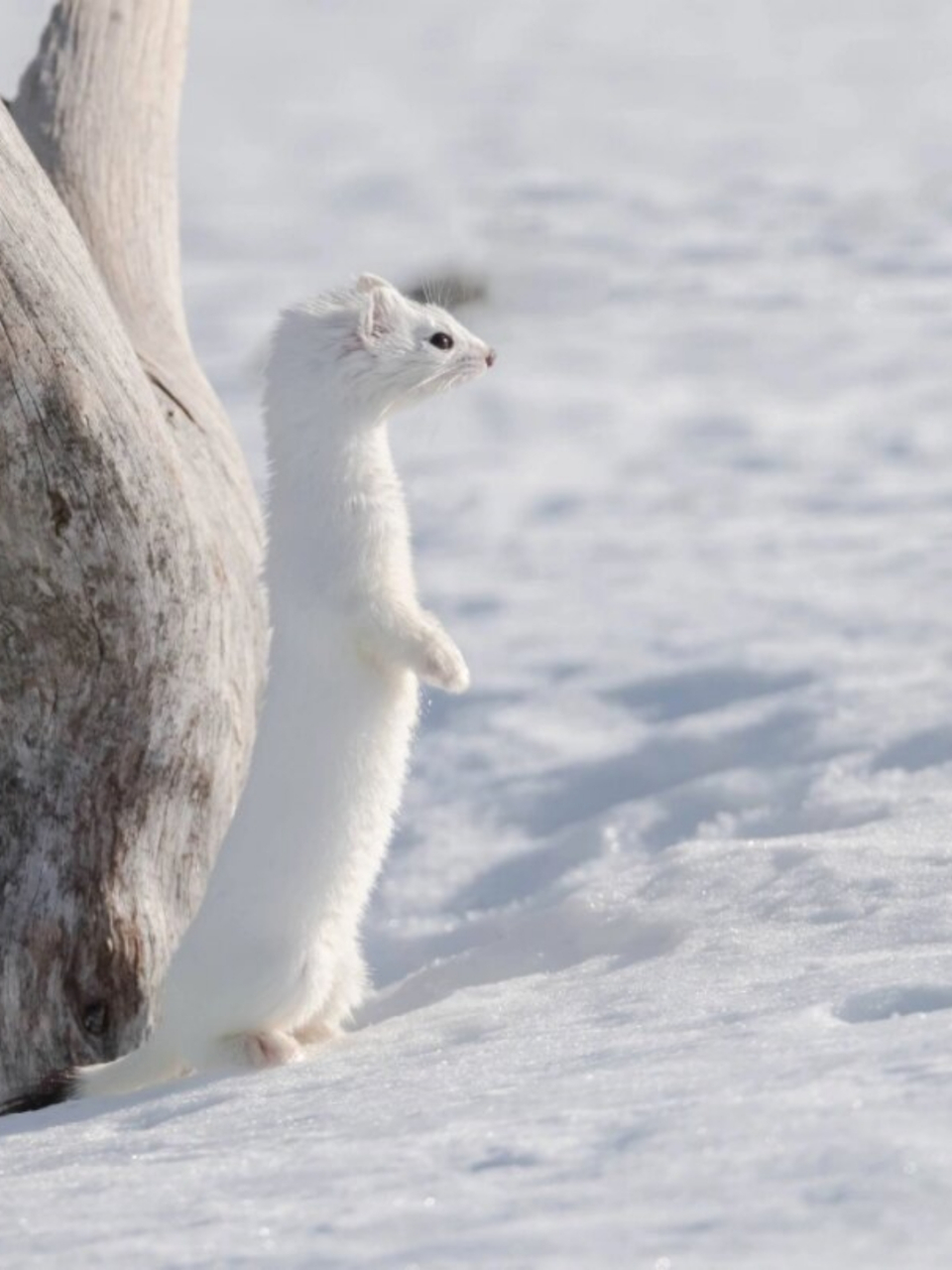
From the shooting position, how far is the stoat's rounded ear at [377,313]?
3.15 meters

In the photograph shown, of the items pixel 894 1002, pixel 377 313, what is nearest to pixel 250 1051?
pixel 894 1002

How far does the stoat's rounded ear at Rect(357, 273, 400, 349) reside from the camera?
3146 millimetres

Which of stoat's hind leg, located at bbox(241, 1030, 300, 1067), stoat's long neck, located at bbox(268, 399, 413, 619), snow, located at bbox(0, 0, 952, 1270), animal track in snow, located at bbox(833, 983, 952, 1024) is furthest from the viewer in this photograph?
stoat's long neck, located at bbox(268, 399, 413, 619)

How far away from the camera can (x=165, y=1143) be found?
237 centimetres

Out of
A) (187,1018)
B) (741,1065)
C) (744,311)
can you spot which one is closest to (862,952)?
(741,1065)

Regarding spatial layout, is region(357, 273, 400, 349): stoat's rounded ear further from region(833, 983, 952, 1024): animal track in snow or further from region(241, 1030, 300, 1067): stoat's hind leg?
region(833, 983, 952, 1024): animal track in snow

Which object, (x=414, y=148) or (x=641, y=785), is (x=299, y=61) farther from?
(x=641, y=785)

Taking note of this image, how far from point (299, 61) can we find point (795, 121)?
10.0ft

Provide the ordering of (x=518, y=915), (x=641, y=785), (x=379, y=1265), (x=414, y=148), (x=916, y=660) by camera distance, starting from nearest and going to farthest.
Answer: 1. (x=379, y=1265)
2. (x=518, y=915)
3. (x=641, y=785)
4. (x=916, y=660)
5. (x=414, y=148)

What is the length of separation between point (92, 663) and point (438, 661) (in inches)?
23.2

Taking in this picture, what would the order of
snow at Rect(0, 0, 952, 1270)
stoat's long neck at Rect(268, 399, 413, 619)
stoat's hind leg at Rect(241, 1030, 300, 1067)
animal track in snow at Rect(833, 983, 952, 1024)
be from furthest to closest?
stoat's long neck at Rect(268, 399, 413, 619) → stoat's hind leg at Rect(241, 1030, 300, 1067) → animal track in snow at Rect(833, 983, 952, 1024) → snow at Rect(0, 0, 952, 1270)

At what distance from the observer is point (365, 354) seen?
313 centimetres

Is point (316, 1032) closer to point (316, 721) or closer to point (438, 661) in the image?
point (316, 721)

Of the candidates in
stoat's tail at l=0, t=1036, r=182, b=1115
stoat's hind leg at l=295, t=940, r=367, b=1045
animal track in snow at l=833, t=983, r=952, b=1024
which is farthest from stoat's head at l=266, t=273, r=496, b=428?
animal track in snow at l=833, t=983, r=952, b=1024
